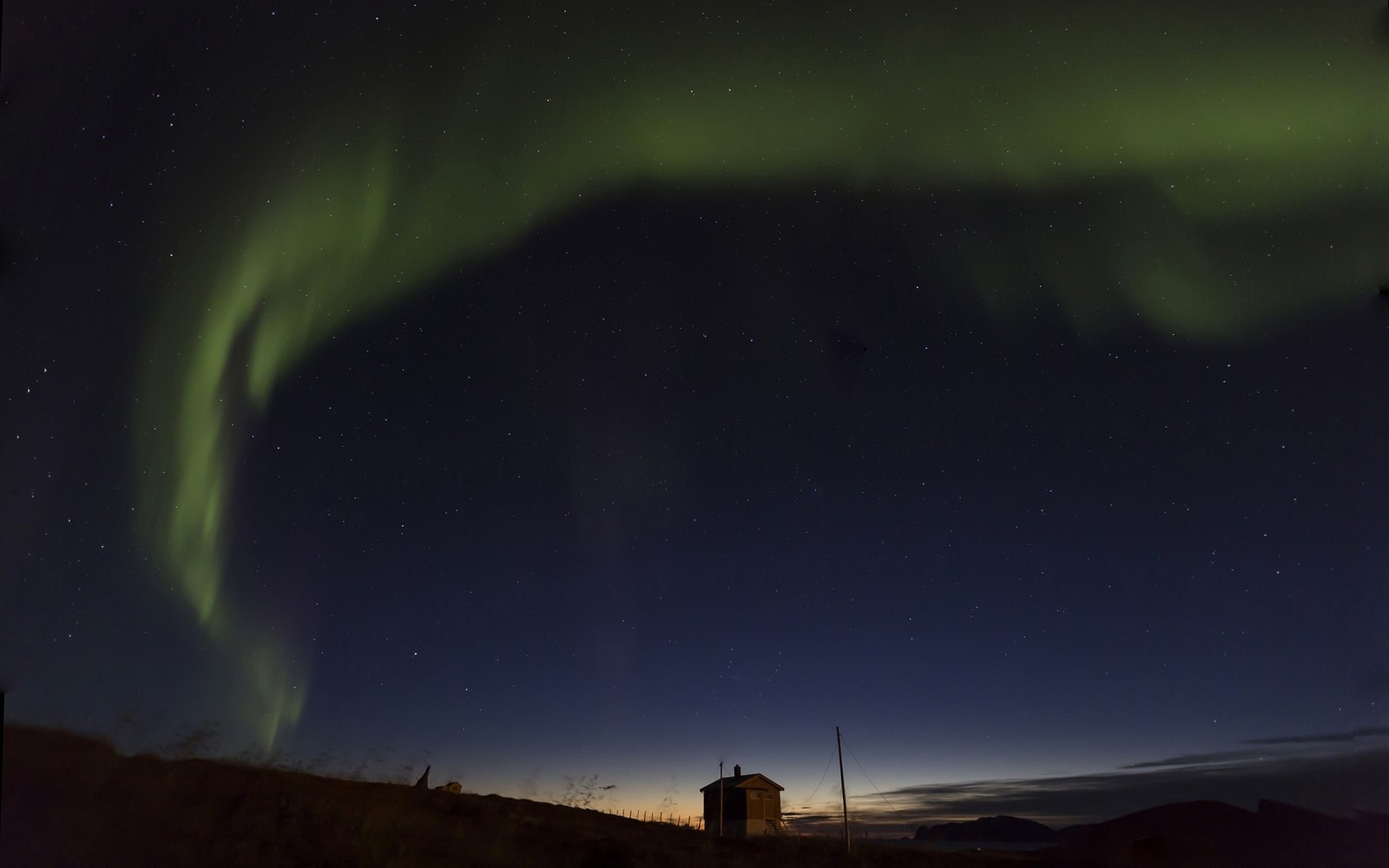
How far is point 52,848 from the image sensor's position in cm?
1304

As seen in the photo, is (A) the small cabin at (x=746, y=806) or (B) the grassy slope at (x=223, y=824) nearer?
(B) the grassy slope at (x=223, y=824)

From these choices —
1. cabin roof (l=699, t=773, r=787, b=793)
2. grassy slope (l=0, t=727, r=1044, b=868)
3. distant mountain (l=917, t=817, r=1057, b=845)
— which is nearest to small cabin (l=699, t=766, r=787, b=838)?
cabin roof (l=699, t=773, r=787, b=793)

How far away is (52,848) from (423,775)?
575 inches

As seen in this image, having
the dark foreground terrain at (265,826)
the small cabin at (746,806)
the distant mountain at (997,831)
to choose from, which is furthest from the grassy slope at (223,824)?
the distant mountain at (997,831)

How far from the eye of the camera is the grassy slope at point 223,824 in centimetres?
1356

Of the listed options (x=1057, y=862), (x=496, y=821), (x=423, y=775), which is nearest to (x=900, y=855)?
(x=1057, y=862)

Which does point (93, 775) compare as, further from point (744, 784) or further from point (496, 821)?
point (744, 784)

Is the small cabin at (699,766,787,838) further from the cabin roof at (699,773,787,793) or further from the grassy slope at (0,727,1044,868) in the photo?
the grassy slope at (0,727,1044,868)

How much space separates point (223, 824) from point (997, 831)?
150216 millimetres

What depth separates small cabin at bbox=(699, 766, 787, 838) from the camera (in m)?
42.8

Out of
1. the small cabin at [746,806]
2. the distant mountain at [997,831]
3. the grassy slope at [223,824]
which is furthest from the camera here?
the distant mountain at [997,831]

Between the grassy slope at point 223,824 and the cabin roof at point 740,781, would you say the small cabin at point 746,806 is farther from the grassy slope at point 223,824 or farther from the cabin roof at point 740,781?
the grassy slope at point 223,824

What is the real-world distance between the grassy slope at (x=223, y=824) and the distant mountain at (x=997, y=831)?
407 feet

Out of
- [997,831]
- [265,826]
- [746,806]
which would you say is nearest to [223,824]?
[265,826]
